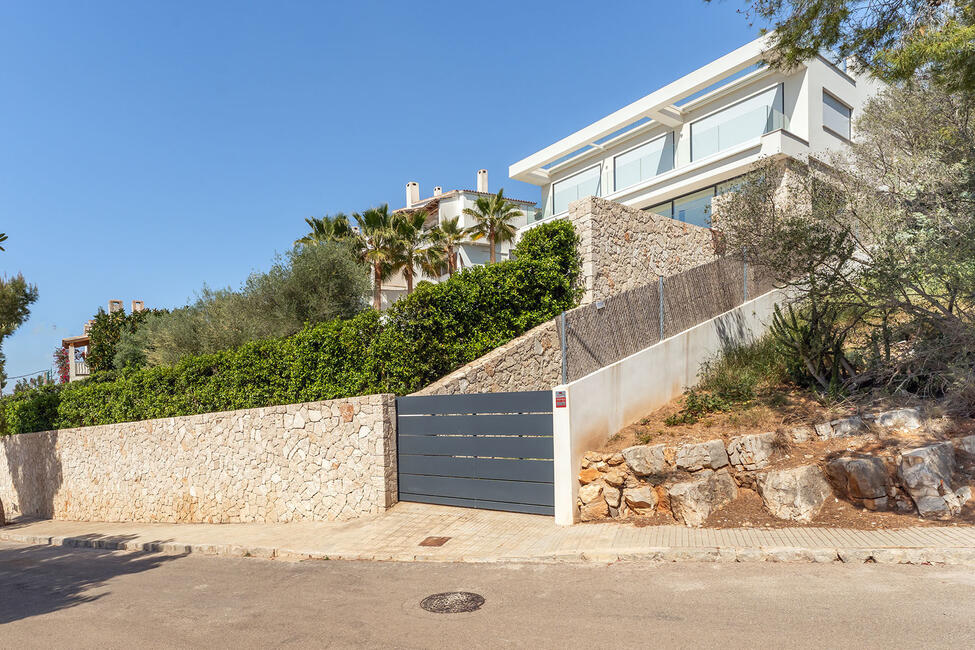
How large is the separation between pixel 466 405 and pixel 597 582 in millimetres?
4475

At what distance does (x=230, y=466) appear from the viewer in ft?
47.0

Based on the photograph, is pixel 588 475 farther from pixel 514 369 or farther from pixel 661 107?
pixel 661 107

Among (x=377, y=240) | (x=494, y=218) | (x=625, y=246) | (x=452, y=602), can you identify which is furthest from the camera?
(x=494, y=218)

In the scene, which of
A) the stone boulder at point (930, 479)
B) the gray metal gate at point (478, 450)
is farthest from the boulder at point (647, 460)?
the stone boulder at point (930, 479)

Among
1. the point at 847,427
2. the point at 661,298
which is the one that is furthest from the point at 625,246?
the point at 847,427

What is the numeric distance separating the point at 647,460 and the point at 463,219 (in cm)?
2868

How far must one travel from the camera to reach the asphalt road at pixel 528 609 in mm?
5000

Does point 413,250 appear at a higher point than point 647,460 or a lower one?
higher

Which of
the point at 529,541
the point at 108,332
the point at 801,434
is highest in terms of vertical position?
the point at 108,332

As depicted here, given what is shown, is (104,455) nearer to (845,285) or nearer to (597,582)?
(597,582)

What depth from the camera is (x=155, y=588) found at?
8148mm

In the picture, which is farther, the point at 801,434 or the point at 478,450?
the point at 478,450

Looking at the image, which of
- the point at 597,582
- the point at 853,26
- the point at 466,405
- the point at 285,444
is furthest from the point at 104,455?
the point at 853,26

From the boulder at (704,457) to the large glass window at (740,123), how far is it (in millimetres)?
16617
